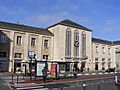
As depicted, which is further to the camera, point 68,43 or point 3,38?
point 68,43

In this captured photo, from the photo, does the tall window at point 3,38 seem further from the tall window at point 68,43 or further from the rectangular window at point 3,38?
the tall window at point 68,43

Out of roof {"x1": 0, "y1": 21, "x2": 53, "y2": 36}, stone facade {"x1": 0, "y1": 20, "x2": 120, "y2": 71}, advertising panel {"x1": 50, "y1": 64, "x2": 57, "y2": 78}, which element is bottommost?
advertising panel {"x1": 50, "y1": 64, "x2": 57, "y2": 78}

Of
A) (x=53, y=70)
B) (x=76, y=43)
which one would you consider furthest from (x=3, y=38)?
(x=53, y=70)

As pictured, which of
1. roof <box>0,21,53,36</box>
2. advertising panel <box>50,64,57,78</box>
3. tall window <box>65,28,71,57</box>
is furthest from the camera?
tall window <box>65,28,71,57</box>

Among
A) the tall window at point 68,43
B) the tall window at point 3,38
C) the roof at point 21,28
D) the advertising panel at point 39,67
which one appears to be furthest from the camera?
the tall window at point 68,43

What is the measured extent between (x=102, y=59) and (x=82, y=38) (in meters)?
12.8

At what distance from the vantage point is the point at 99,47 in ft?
234

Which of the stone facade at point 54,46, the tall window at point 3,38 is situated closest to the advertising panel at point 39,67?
the stone facade at point 54,46

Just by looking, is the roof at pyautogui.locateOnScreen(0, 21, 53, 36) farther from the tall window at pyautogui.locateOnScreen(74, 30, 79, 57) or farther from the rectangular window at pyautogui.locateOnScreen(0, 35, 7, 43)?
the tall window at pyautogui.locateOnScreen(74, 30, 79, 57)

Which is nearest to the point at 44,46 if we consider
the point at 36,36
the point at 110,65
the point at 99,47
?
the point at 36,36

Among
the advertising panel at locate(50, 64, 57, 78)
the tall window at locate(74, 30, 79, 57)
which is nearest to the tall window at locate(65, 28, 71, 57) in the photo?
the tall window at locate(74, 30, 79, 57)

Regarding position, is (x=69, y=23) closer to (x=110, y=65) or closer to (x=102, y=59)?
(x=102, y=59)

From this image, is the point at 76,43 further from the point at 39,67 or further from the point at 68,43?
the point at 39,67

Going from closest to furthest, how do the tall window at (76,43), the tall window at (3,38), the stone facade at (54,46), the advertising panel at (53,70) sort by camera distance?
the advertising panel at (53,70) → the tall window at (3,38) → the stone facade at (54,46) → the tall window at (76,43)
